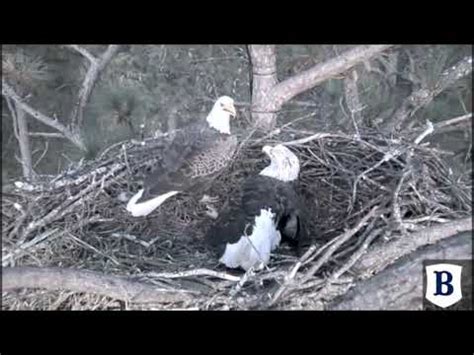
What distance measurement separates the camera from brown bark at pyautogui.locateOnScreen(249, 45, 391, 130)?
3.70m

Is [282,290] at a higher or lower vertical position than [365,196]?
lower

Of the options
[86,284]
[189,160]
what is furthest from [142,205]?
[86,284]

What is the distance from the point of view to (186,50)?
6133 mm

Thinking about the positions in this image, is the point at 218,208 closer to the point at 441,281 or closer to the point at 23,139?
the point at 441,281

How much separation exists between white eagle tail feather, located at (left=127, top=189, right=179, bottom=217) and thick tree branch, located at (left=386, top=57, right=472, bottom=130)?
1308 millimetres

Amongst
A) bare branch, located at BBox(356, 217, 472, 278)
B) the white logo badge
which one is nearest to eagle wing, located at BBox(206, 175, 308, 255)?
bare branch, located at BBox(356, 217, 472, 278)

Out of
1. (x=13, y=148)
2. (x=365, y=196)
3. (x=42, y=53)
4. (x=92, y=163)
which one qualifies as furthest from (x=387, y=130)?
(x=13, y=148)

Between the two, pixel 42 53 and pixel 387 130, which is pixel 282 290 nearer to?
pixel 387 130

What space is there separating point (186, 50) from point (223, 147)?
2.56 m

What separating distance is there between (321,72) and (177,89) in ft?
7.40

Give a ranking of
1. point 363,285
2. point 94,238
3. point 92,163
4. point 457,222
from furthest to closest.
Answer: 1. point 92,163
2. point 94,238
3. point 457,222
4. point 363,285

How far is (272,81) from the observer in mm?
3850

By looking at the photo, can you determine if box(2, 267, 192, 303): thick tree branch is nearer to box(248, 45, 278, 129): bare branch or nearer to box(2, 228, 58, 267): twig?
box(2, 228, 58, 267): twig

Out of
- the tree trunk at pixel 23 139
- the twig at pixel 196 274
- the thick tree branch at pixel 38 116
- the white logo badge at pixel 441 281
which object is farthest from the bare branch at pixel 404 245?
the tree trunk at pixel 23 139
